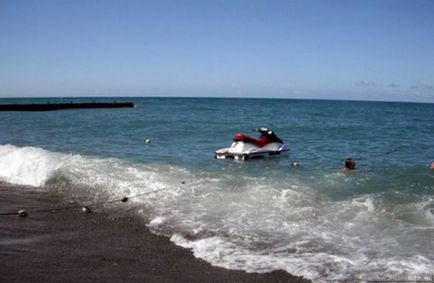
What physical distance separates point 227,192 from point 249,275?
19.9ft

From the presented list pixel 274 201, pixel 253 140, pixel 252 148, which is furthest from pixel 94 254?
pixel 253 140

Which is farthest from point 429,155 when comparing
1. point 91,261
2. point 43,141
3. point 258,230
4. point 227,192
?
point 43,141

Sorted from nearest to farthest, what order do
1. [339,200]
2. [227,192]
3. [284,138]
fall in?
1. [339,200]
2. [227,192]
3. [284,138]

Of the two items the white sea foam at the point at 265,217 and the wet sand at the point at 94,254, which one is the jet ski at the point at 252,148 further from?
the wet sand at the point at 94,254

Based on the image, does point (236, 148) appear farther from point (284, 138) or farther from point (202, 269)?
point (202, 269)

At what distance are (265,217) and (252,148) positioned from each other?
11270mm

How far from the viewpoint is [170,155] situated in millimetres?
21188

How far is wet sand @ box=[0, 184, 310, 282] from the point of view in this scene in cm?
682

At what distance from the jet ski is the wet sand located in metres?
10.8

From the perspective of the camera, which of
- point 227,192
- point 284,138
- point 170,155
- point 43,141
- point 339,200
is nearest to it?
point 339,200

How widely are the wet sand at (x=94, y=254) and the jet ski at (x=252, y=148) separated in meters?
10.8

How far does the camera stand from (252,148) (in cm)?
2159

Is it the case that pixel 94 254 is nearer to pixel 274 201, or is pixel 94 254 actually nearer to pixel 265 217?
pixel 265 217

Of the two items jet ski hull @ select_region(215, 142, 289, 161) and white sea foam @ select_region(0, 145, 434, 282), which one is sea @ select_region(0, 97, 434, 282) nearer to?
white sea foam @ select_region(0, 145, 434, 282)
